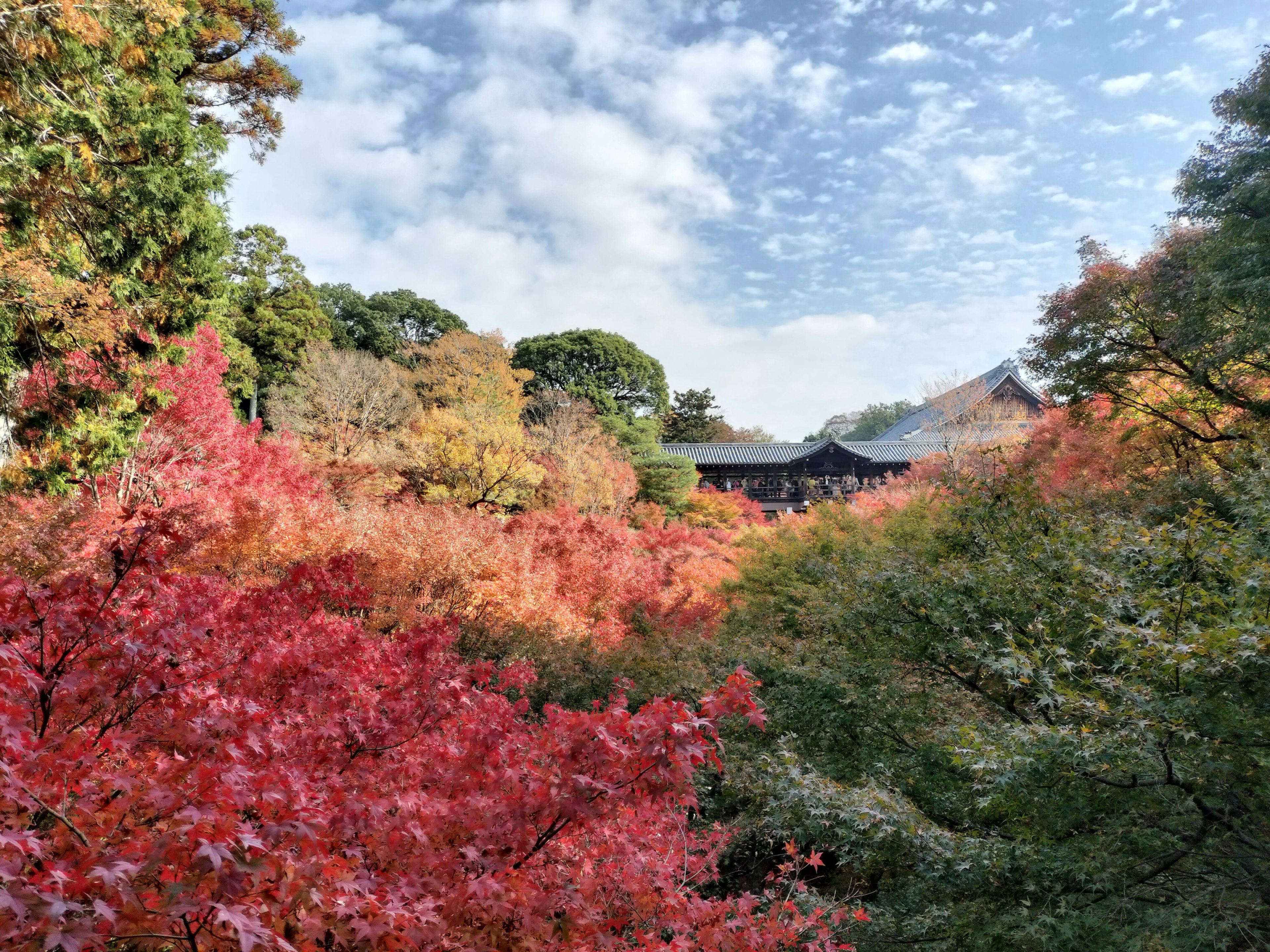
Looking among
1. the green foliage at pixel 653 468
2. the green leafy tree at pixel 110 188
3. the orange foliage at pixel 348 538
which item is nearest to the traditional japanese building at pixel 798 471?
the green foliage at pixel 653 468

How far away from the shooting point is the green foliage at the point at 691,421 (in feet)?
138

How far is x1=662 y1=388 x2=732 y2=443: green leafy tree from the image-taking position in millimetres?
42062

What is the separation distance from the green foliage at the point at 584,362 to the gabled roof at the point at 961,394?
14056mm

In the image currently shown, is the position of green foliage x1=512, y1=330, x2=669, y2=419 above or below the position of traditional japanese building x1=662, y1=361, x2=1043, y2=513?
above

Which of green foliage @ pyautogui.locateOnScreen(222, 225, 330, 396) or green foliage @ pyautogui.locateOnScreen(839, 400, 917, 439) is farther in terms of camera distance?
green foliage @ pyautogui.locateOnScreen(839, 400, 917, 439)

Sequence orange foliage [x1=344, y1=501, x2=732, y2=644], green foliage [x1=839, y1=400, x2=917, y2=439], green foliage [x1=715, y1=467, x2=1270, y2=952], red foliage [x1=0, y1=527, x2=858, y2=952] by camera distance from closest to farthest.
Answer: red foliage [x1=0, y1=527, x2=858, y2=952] < green foliage [x1=715, y1=467, x2=1270, y2=952] < orange foliage [x1=344, y1=501, x2=732, y2=644] < green foliage [x1=839, y1=400, x2=917, y2=439]

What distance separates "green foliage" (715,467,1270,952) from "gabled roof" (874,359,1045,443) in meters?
11.6

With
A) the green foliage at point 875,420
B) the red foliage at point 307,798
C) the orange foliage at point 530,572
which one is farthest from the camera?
the green foliage at point 875,420

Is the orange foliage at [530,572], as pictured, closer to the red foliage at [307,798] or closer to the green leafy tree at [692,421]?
the red foliage at [307,798]

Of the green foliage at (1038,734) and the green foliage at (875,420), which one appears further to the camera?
the green foliage at (875,420)

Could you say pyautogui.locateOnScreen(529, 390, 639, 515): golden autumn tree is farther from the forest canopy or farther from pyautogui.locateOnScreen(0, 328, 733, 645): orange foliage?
the forest canopy

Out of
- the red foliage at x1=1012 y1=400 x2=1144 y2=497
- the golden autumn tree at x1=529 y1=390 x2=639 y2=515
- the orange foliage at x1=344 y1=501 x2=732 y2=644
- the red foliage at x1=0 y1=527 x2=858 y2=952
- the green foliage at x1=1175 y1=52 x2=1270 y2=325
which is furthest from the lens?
the golden autumn tree at x1=529 y1=390 x2=639 y2=515

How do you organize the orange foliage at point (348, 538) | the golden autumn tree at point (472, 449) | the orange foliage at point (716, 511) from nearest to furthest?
the orange foliage at point (348, 538) → the golden autumn tree at point (472, 449) → the orange foliage at point (716, 511)

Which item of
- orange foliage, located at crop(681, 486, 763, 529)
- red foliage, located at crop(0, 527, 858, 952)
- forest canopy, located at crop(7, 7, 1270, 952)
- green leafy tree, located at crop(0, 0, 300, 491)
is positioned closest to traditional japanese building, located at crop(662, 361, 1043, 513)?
orange foliage, located at crop(681, 486, 763, 529)
